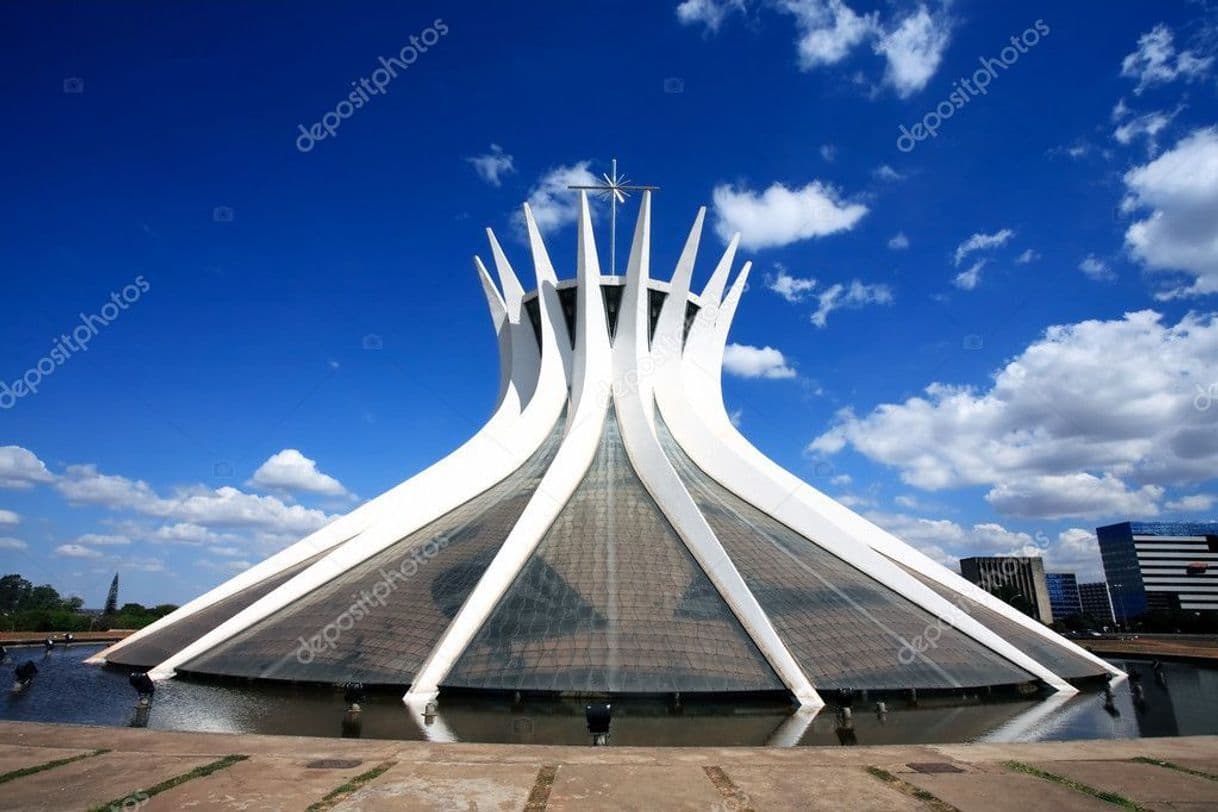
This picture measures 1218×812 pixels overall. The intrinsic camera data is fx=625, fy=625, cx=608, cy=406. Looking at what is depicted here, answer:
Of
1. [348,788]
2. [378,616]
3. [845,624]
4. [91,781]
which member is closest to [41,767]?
[91,781]

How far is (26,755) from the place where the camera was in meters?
9.44

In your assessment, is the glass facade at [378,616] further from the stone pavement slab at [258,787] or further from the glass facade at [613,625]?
the stone pavement slab at [258,787]

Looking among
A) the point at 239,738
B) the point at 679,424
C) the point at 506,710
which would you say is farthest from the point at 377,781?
the point at 679,424

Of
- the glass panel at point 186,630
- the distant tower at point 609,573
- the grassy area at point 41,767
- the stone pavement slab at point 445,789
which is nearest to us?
the stone pavement slab at point 445,789

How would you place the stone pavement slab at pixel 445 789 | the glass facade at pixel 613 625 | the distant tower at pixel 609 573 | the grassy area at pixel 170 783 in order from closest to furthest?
the grassy area at pixel 170 783, the stone pavement slab at pixel 445 789, the glass facade at pixel 613 625, the distant tower at pixel 609 573

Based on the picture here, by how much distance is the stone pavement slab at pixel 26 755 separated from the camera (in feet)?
29.3

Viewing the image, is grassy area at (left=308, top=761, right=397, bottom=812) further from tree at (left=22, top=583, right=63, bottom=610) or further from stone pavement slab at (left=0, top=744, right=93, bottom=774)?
tree at (left=22, top=583, right=63, bottom=610)

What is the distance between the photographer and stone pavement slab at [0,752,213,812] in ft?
24.7

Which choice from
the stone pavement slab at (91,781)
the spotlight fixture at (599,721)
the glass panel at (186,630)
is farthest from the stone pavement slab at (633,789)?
the glass panel at (186,630)

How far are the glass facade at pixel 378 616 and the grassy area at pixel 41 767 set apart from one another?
6.66m

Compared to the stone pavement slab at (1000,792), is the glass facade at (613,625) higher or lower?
higher

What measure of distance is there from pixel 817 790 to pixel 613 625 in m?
8.95

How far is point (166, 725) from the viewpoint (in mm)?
12609

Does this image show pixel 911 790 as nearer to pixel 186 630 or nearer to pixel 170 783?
pixel 170 783
